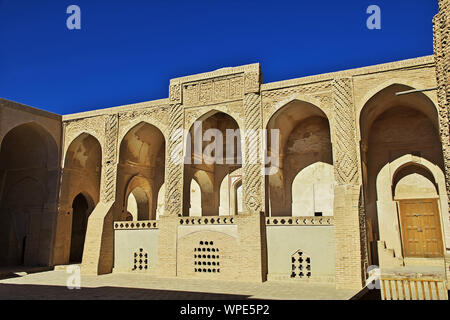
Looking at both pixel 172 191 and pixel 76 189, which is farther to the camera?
pixel 76 189

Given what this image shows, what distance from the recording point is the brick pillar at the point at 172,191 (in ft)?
41.4

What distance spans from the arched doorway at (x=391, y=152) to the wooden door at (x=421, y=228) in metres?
0.19

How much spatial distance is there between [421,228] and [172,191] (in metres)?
8.28

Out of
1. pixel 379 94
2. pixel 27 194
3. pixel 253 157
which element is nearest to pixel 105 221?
pixel 27 194

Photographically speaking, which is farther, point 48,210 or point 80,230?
point 80,230

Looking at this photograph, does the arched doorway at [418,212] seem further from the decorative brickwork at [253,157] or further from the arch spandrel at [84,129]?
the arch spandrel at [84,129]

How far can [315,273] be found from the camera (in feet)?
35.7

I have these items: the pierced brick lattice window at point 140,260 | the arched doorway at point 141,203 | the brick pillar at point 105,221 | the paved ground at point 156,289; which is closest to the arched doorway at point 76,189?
the brick pillar at point 105,221

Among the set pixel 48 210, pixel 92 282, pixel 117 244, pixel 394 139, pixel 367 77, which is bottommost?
pixel 92 282

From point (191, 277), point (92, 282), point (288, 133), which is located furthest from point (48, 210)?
point (288, 133)

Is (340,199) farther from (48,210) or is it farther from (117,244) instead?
(48,210)

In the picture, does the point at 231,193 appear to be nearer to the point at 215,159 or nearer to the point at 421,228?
the point at 215,159

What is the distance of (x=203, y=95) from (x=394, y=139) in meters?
6.57

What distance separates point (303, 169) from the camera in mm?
14500
